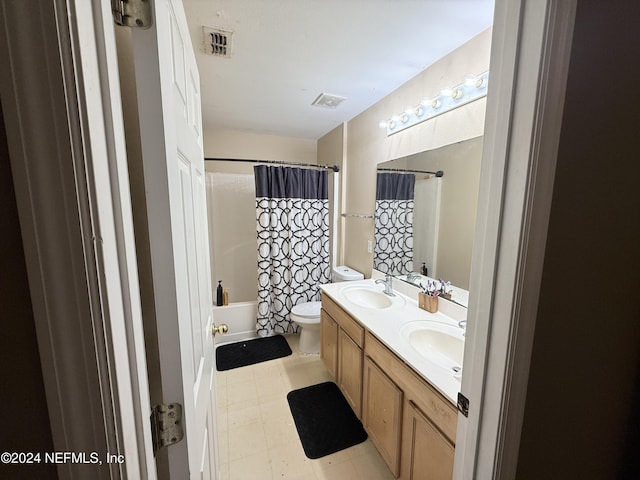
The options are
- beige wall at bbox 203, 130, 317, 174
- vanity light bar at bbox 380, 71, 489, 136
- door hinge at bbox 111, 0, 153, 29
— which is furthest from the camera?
beige wall at bbox 203, 130, 317, 174

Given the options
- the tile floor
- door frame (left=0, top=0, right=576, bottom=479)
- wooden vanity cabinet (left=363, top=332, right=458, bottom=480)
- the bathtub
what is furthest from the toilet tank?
door frame (left=0, top=0, right=576, bottom=479)

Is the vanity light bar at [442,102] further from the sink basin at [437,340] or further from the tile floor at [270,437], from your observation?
the tile floor at [270,437]

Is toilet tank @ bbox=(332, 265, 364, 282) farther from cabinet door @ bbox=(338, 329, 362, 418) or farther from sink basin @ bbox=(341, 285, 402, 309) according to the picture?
cabinet door @ bbox=(338, 329, 362, 418)

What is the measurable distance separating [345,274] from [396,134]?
1341mm

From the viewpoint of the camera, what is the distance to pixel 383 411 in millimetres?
1374

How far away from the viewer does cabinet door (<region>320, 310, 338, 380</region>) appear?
1945mm

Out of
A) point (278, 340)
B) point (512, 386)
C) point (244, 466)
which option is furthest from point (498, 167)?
point (278, 340)

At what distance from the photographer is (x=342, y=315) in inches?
70.8

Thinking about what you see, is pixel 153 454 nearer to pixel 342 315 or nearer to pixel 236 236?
pixel 342 315

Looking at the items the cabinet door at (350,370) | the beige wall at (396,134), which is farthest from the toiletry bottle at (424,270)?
the cabinet door at (350,370)

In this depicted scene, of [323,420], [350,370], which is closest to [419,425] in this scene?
[350,370]

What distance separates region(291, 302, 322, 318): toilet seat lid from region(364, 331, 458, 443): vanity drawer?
3.62 ft

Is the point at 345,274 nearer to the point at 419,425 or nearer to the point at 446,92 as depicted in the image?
the point at 419,425

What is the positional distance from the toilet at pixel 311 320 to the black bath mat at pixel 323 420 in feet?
1.59
